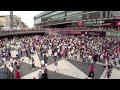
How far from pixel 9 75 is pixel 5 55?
5.52 m

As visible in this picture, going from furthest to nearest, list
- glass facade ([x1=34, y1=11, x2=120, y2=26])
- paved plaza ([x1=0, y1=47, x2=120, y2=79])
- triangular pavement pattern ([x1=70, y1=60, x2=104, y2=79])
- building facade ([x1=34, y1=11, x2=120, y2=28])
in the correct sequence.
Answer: glass facade ([x1=34, y1=11, x2=120, y2=26]) < building facade ([x1=34, y1=11, x2=120, y2=28]) < triangular pavement pattern ([x1=70, y1=60, x2=104, y2=79]) < paved plaza ([x1=0, y1=47, x2=120, y2=79])

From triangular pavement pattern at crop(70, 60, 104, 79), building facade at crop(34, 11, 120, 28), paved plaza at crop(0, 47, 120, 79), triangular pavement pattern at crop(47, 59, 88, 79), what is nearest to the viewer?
paved plaza at crop(0, 47, 120, 79)

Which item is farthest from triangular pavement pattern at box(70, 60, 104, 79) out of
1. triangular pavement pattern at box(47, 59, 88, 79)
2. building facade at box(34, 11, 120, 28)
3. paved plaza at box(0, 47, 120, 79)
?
building facade at box(34, 11, 120, 28)

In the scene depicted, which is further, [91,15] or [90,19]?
[91,15]

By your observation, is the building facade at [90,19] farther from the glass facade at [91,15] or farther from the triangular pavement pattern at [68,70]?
the triangular pavement pattern at [68,70]

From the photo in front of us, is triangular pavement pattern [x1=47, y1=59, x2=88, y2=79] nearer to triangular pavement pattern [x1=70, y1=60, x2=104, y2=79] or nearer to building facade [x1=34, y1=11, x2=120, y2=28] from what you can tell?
triangular pavement pattern [x1=70, y1=60, x2=104, y2=79]

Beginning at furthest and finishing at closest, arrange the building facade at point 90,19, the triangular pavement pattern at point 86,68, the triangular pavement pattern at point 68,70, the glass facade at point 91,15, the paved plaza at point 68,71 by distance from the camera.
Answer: the glass facade at point 91,15
the building facade at point 90,19
the triangular pavement pattern at point 86,68
the triangular pavement pattern at point 68,70
the paved plaza at point 68,71

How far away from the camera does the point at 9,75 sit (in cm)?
1348

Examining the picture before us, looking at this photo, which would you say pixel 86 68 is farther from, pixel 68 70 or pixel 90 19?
pixel 90 19

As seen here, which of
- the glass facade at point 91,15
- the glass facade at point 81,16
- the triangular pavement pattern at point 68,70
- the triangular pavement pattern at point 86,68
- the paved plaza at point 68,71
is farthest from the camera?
the glass facade at point 91,15

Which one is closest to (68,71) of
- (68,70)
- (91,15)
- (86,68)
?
(68,70)

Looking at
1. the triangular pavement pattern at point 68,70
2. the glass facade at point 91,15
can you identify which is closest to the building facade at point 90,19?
the glass facade at point 91,15
